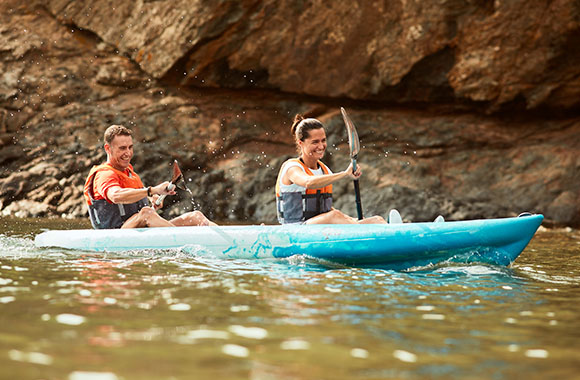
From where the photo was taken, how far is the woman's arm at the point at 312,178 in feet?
16.0

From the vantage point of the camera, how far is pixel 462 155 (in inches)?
428

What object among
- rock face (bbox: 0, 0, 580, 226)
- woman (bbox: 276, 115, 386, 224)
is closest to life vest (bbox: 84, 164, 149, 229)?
woman (bbox: 276, 115, 386, 224)

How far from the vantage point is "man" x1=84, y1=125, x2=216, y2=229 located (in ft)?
17.0

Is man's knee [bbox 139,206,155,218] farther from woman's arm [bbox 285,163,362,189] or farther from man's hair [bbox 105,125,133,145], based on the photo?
woman's arm [bbox 285,163,362,189]

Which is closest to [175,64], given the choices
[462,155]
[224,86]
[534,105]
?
[224,86]

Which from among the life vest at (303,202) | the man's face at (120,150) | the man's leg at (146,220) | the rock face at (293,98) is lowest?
the man's leg at (146,220)

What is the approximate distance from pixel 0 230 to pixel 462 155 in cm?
701

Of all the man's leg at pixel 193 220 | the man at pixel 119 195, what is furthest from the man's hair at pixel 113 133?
the man's leg at pixel 193 220

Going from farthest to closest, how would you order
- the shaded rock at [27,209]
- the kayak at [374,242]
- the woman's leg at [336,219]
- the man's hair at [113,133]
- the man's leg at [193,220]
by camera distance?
the shaded rock at [27,209], the man's leg at [193,220], the man's hair at [113,133], the woman's leg at [336,219], the kayak at [374,242]

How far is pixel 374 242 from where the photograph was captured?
454 centimetres

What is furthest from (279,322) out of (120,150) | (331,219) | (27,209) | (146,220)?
(27,209)

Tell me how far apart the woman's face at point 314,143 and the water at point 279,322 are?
112cm

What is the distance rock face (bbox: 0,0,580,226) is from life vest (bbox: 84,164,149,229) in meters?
5.09

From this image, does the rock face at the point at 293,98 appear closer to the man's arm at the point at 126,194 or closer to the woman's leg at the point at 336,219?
the woman's leg at the point at 336,219
